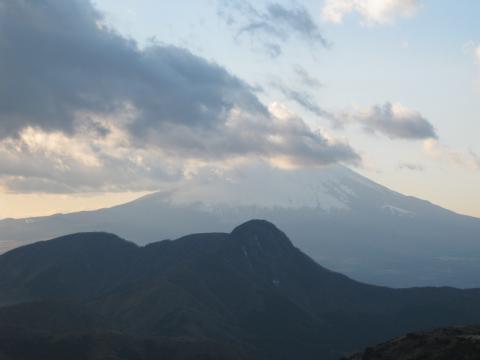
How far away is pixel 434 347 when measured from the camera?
5064 inches

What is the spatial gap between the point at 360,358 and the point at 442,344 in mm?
18766

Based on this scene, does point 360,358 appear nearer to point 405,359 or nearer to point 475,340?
point 405,359

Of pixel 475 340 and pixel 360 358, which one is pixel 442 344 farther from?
pixel 360 358

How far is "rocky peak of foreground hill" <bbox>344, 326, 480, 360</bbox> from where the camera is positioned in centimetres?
11862

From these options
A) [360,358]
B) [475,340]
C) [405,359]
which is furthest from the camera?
[360,358]

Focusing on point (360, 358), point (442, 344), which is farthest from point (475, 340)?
point (360, 358)

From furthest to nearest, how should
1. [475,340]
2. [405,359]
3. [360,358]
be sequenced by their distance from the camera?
[360,358], [405,359], [475,340]

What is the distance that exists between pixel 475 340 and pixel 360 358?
88.4 feet

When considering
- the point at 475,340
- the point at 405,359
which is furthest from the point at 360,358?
the point at 475,340

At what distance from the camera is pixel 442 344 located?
128 metres

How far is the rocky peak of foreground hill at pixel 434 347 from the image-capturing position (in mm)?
118625

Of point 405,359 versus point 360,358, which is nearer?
point 405,359

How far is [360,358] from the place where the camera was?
141500 millimetres

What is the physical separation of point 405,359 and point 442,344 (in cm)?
674
